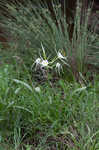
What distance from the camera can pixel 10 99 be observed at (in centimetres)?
242

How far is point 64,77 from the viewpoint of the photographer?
339 cm

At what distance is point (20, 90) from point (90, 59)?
1.30 m

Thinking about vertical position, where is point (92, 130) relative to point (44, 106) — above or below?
below

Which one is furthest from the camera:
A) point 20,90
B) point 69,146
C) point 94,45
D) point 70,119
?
point 94,45

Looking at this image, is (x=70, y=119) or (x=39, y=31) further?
(x=39, y=31)

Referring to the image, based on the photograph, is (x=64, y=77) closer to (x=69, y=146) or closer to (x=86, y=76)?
(x=86, y=76)

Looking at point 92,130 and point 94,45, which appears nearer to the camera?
point 92,130

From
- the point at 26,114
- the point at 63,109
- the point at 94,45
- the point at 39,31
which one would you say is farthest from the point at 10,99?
the point at 94,45

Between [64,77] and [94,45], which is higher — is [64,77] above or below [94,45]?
below

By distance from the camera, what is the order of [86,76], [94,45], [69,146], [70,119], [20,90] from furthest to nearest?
1. [94,45]
2. [86,76]
3. [20,90]
4. [70,119]
5. [69,146]

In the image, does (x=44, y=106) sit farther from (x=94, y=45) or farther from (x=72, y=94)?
(x=94, y=45)

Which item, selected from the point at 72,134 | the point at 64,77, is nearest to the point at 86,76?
the point at 64,77

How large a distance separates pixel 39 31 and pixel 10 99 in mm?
1326

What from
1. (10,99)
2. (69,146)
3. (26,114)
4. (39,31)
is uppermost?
(39,31)
